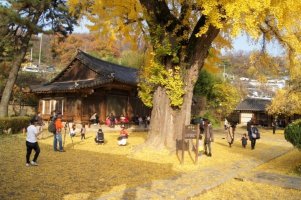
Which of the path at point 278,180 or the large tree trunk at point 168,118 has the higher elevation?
the large tree trunk at point 168,118

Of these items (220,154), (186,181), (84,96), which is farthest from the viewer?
(84,96)

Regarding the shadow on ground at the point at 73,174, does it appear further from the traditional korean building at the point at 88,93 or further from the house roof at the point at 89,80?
the traditional korean building at the point at 88,93

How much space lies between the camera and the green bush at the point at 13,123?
64.4ft

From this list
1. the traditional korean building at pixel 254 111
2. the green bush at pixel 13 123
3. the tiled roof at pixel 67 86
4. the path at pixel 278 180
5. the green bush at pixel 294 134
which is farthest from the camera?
the traditional korean building at pixel 254 111

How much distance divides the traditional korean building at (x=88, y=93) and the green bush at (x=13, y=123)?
662cm

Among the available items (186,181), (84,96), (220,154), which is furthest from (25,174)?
(84,96)

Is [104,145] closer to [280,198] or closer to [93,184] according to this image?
[93,184]

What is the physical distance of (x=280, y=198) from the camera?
26.2 feet

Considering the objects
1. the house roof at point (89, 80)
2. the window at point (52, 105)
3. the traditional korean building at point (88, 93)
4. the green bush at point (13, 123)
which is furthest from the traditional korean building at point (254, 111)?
the green bush at point (13, 123)

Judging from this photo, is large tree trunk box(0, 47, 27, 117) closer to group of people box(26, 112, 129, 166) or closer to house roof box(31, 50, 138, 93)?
house roof box(31, 50, 138, 93)

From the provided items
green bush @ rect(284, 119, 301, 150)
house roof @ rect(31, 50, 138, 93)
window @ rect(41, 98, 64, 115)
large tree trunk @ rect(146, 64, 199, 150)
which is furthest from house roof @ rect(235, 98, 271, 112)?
green bush @ rect(284, 119, 301, 150)

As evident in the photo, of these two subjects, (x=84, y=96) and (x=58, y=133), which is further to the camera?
(x=84, y=96)

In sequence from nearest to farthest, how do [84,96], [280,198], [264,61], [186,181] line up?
[280,198] → [186,181] → [264,61] → [84,96]

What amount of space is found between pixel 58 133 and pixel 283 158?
1068 centimetres
